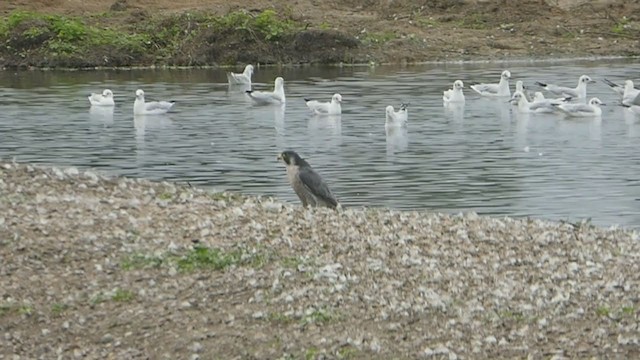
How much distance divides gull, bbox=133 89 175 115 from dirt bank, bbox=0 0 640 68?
9.71 metres

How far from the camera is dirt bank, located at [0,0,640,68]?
120 ft

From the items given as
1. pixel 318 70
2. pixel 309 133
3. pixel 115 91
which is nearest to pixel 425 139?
pixel 309 133

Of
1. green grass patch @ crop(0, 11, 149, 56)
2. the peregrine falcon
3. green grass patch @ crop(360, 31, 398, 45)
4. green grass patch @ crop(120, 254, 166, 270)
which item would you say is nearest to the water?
green grass patch @ crop(0, 11, 149, 56)

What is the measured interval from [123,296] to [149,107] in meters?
17.2

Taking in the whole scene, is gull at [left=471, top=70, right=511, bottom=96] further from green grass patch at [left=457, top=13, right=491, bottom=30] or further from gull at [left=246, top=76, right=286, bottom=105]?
green grass patch at [left=457, top=13, right=491, bottom=30]

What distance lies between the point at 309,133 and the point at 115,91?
7759mm

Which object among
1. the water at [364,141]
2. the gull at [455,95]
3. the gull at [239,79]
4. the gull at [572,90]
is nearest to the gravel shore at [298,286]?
the water at [364,141]

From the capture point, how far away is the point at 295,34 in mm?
37000

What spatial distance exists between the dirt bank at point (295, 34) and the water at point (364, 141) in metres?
2.13

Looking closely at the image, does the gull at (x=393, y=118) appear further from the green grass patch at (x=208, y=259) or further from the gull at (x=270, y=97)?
the green grass patch at (x=208, y=259)

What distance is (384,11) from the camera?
41188 millimetres

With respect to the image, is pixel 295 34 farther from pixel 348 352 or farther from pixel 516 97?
pixel 348 352

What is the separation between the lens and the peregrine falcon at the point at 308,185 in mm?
14031

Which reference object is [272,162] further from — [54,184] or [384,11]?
[384,11]
